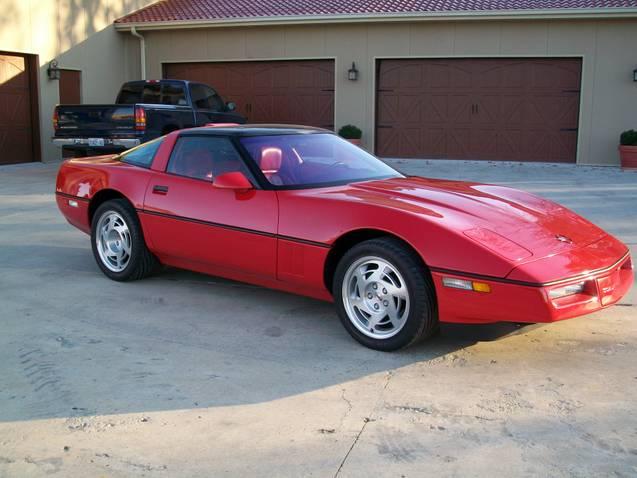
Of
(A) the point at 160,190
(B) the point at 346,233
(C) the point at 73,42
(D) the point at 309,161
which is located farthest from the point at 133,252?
(C) the point at 73,42

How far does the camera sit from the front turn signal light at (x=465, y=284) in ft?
13.2

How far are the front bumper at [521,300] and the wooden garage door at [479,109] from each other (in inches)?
520

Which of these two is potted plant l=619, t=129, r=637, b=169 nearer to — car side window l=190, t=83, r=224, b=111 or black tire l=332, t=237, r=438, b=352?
car side window l=190, t=83, r=224, b=111

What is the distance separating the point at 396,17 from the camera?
1694cm

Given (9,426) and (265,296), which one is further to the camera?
(265,296)

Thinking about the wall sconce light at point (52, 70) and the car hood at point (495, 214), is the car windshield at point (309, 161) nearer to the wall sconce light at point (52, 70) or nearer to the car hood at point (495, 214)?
the car hood at point (495, 214)

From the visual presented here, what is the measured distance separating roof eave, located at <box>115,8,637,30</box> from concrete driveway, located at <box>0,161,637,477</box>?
38.5ft

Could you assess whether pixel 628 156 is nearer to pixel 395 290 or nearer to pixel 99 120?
pixel 99 120

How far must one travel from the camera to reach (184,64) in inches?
767

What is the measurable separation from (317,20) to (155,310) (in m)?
13.5

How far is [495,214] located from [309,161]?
4.98 ft

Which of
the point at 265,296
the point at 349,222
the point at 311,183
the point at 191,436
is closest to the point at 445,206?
the point at 349,222

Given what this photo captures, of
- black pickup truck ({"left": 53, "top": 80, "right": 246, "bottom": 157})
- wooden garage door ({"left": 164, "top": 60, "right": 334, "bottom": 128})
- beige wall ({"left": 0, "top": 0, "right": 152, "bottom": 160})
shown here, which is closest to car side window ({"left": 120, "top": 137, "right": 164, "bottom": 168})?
black pickup truck ({"left": 53, "top": 80, "right": 246, "bottom": 157})

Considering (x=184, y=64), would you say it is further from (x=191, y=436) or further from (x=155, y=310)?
(x=191, y=436)
